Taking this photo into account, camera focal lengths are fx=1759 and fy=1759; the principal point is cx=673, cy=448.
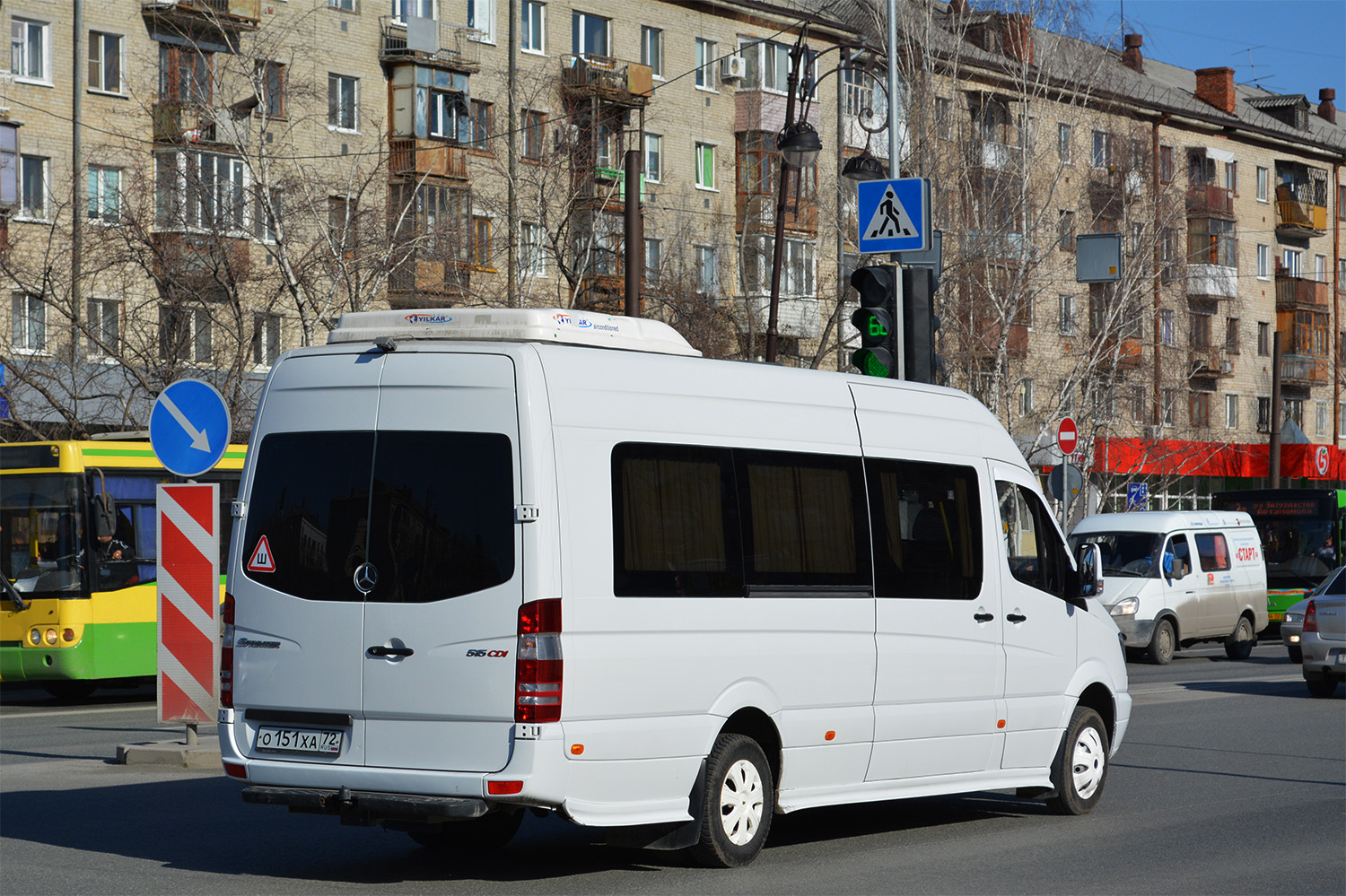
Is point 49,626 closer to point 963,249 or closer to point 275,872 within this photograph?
point 275,872

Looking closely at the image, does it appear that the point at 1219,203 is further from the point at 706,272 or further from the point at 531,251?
the point at 531,251

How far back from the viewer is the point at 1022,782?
34.4 feet

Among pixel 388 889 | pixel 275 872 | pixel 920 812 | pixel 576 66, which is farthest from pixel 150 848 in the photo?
pixel 576 66

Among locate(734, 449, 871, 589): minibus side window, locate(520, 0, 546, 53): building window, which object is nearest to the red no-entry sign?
locate(734, 449, 871, 589): minibus side window

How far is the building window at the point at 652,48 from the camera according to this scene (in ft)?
165

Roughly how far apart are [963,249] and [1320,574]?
990 centimetres

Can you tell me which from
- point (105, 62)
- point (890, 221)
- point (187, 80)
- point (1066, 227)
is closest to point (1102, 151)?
point (1066, 227)

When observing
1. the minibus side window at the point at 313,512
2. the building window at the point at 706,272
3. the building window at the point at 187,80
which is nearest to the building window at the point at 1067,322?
the building window at the point at 706,272

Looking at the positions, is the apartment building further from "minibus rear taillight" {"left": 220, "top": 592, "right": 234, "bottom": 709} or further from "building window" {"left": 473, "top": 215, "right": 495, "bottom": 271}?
"minibus rear taillight" {"left": 220, "top": 592, "right": 234, "bottom": 709}

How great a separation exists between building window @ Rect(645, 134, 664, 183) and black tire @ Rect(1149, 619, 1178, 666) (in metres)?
26.0

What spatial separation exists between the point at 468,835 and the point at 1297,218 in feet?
235

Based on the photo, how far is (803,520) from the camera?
9172 mm

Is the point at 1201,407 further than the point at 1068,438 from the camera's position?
Yes

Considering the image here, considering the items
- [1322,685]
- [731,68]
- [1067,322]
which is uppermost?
[731,68]
